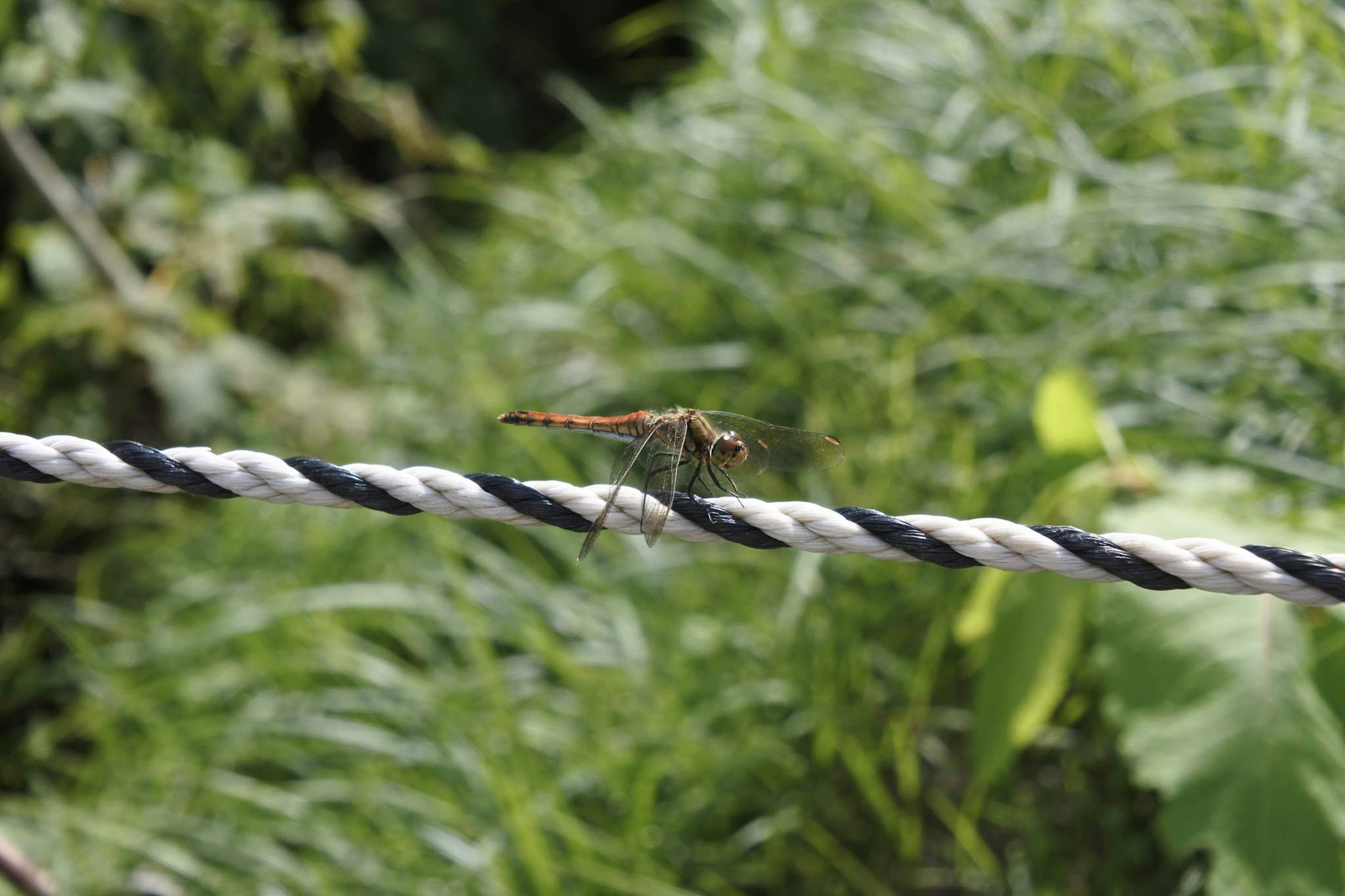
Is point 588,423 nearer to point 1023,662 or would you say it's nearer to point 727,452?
point 727,452

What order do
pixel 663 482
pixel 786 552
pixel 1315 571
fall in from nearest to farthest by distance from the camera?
pixel 1315 571
pixel 663 482
pixel 786 552

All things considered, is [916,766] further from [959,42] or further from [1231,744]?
[959,42]

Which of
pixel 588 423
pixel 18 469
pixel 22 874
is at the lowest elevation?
pixel 22 874

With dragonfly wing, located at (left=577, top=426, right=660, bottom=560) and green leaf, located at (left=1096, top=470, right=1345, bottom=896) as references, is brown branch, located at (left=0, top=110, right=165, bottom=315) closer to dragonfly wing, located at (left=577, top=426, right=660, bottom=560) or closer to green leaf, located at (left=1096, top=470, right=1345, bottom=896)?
dragonfly wing, located at (left=577, top=426, right=660, bottom=560)

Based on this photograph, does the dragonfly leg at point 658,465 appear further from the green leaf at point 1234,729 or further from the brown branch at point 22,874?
the brown branch at point 22,874

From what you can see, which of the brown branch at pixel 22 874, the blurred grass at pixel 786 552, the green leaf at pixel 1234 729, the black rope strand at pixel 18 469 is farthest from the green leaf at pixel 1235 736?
the brown branch at pixel 22 874

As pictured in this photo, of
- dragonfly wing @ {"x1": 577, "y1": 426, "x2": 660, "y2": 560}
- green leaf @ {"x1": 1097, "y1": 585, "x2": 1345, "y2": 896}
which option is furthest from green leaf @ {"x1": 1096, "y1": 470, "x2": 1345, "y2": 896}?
dragonfly wing @ {"x1": 577, "y1": 426, "x2": 660, "y2": 560}

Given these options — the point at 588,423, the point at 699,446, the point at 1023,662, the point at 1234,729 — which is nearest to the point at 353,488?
the point at 699,446

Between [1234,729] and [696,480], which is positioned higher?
[696,480]
